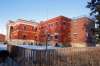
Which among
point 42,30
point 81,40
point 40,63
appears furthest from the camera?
point 42,30

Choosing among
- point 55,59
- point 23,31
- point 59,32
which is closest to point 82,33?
point 59,32

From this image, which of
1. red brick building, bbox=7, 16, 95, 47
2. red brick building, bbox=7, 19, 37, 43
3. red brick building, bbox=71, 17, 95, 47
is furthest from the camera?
red brick building, bbox=7, 19, 37, 43

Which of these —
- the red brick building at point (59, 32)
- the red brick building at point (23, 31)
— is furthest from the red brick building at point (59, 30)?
the red brick building at point (23, 31)

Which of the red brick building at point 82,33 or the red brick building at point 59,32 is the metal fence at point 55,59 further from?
the red brick building at point 82,33

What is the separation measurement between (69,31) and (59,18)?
4.90 meters

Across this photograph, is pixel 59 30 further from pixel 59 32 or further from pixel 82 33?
pixel 82 33

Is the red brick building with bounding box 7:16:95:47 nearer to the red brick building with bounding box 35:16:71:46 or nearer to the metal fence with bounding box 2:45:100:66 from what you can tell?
the red brick building with bounding box 35:16:71:46

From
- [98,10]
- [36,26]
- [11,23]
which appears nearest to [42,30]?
[36,26]

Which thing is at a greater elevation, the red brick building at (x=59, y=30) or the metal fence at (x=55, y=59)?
the red brick building at (x=59, y=30)

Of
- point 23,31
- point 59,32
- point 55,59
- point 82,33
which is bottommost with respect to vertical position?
point 55,59

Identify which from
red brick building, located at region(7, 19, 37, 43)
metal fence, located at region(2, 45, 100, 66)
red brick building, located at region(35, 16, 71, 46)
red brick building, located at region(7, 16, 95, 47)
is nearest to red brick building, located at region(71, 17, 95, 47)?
red brick building, located at region(7, 16, 95, 47)

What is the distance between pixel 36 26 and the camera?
61438 mm

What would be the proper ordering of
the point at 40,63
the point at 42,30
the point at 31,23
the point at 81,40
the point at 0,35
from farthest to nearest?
the point at 0,35
the point at 31,23
the point at 42,30
the point at 81,40
the point at 40,63

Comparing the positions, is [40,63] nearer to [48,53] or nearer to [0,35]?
[48,53]
